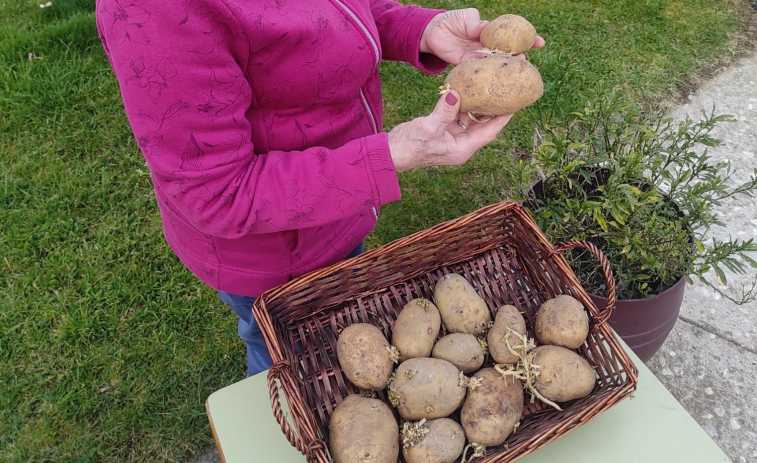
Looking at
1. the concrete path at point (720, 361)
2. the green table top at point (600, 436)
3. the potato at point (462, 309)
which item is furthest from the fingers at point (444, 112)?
the concrete path at point (720, 361)

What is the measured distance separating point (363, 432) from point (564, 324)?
574 mm

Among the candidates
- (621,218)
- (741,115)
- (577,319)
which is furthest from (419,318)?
(741,115)

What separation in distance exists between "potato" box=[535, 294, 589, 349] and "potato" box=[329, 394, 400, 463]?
46 centimetres

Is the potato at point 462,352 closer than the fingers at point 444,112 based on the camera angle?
No

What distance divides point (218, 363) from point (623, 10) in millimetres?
3550

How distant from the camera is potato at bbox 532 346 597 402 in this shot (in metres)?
1.32

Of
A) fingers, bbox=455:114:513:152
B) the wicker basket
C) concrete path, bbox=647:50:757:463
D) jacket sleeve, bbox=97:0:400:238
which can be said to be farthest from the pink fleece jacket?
concrete path, bbox=647:50:757:463

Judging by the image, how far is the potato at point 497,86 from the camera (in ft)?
4.49

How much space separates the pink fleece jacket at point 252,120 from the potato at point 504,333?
0.48 m

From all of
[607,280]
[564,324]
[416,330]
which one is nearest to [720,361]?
[607,280]

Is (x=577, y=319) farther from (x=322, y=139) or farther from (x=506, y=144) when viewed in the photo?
(x=506, y=144)

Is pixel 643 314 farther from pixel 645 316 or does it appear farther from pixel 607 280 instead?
pixel 607 280

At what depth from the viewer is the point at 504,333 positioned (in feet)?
4.69

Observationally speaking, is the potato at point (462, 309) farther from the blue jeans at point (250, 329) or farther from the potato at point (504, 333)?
the blue jeans at point (250, 329)
